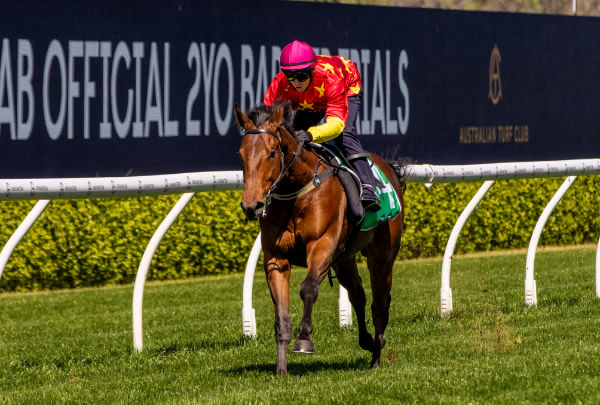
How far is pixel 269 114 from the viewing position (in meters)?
5.27

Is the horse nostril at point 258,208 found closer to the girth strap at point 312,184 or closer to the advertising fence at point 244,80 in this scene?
the girth strap at point 312,184

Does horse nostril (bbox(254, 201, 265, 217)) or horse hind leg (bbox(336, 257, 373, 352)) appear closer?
A: horse nostril (bbox(254, 201, 265, 217))

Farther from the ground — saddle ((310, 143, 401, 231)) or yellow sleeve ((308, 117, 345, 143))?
yellow sleeve ((308, 117, 345, 143))

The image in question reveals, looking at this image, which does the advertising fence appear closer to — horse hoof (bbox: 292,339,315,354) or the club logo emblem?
the club logo emblem

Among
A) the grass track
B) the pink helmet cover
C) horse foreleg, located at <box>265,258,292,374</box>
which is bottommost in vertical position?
the grass track

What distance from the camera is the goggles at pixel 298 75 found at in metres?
5.55

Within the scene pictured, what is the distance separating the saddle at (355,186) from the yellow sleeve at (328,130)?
9 cm

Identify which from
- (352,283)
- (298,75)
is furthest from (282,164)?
(352,283)

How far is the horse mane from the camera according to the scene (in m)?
5.25

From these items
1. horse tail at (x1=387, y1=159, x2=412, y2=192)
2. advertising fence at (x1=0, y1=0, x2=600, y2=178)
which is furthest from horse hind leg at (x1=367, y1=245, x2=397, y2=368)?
advertising fence at (x1=0, y1=0, x2=600, y2=178)

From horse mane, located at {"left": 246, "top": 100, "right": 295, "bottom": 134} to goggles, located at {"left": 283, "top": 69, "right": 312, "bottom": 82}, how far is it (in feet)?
0.68

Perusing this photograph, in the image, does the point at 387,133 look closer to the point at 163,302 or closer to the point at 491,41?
the point at 491,41

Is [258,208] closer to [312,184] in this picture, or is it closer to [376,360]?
[312,184]

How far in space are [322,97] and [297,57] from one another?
0.34 metres
